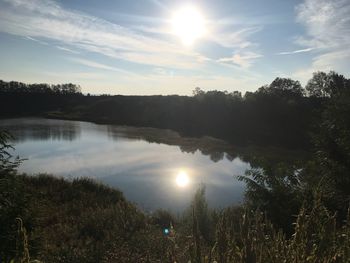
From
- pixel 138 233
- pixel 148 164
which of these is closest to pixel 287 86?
pixel 148 164

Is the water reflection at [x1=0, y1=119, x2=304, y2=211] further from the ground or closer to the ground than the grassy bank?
closer to the ground

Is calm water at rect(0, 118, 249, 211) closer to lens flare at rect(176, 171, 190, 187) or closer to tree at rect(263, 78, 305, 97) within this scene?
lens flare at rect(176, 171, 190, 187)

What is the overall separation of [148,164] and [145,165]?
2.05ft

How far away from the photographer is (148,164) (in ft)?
106

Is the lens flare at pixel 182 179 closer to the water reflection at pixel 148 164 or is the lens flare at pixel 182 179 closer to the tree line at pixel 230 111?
the water reflection at pixel 148 164

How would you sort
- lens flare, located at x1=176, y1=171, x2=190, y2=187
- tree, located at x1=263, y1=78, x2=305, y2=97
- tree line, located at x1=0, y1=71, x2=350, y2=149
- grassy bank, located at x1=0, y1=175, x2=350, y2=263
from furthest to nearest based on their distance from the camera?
tree, located at x1=263, y1=78, x2=305, y2=97, tree line, located at x1=0, y1=71, x2=350, y2=149, lens flare, located at x1=176, y1=171, x2=190, y2=187, grassy bank, located at x1=0, y1=175, x2=350, y2=263

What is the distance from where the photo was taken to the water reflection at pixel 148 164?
22281mm

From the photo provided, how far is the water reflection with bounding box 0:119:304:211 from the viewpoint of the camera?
2228 cm

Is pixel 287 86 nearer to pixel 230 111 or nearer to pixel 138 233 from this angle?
pixel 230 111

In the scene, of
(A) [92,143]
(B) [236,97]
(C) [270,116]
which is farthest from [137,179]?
(B) [236,97]

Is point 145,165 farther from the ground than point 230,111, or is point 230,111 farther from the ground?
point 230,111

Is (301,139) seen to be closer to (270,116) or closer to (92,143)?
(270,116)

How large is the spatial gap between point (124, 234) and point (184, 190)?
1101cm

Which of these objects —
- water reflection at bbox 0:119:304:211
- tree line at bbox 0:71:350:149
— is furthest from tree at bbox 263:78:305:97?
water reflection at bbox 0:119:304:211
